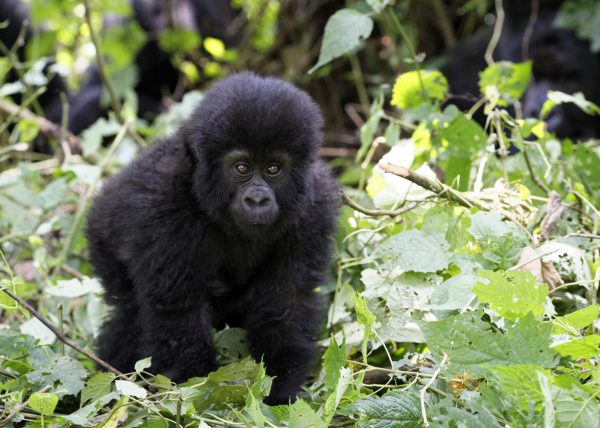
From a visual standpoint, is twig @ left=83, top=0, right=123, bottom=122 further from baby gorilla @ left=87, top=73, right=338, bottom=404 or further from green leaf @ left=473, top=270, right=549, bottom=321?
green leaf @ left=473, top=270, right=549, bottom=321

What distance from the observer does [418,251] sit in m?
2.74

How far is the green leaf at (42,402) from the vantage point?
83.4 inches

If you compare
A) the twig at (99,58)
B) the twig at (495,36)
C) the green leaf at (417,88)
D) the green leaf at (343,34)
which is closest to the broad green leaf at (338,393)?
the green leaf at (343,34)

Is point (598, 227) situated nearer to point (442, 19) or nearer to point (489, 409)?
point (489, 409)

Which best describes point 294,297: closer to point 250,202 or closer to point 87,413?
point 250,202

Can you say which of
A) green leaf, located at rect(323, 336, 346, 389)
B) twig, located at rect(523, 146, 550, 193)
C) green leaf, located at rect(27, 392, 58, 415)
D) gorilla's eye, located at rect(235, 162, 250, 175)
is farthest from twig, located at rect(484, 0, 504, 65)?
green leaf, located at rect(27, 392, 58, 415)

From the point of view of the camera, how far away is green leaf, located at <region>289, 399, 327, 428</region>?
1.99 meters

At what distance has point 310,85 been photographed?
7.03 metres

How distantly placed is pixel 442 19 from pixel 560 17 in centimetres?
139

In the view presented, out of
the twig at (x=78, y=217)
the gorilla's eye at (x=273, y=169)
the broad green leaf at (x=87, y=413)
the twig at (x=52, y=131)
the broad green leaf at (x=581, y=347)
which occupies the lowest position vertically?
the twig at (x=78, y=217)

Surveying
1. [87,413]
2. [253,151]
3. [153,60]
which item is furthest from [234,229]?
[153,60]

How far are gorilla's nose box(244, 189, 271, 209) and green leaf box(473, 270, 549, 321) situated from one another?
2.64 ft

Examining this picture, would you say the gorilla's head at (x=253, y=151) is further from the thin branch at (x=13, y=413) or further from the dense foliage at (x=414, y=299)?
the thin branch at (x=13, y=413)

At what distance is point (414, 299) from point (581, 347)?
0.86 metres
